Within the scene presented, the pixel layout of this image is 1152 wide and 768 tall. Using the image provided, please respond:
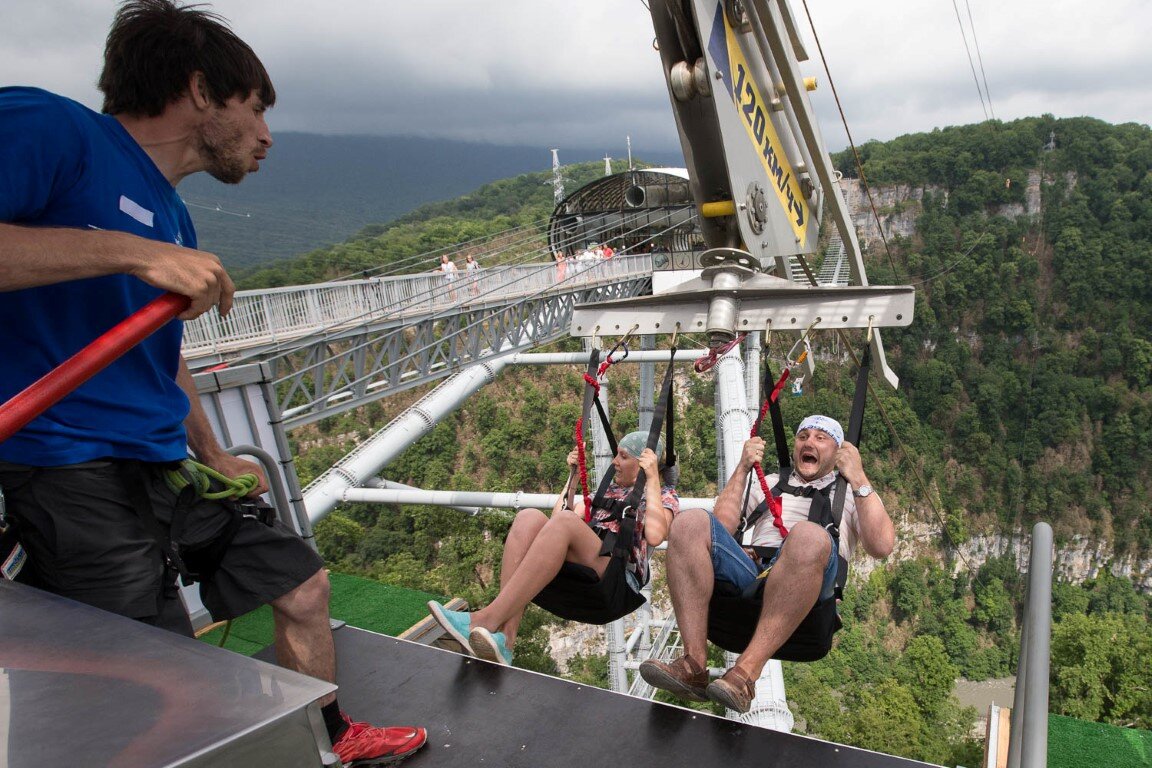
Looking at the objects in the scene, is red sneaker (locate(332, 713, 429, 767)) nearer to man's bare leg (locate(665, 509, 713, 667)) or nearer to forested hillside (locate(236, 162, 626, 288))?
man's bare leg (locate(665, 509, 713, 667))

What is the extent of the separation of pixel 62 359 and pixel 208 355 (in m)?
9.06

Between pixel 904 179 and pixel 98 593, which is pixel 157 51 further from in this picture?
pixel 904 179

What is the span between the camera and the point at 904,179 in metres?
62.6

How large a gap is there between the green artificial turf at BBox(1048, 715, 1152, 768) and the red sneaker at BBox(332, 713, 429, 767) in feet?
19.8

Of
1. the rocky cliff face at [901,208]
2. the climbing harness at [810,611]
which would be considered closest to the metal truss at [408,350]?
the climbing harness at [810,611]

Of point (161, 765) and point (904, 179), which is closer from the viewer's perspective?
point (161, 765)

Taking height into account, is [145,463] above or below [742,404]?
above

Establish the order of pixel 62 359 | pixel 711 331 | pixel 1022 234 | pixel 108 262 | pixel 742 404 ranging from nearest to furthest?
pixel 108 262, pixel 62 359, pixel 711 331, pixel 742 404, pixel 1022 234

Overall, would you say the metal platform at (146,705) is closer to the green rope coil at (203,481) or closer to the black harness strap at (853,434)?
the green rope coil at (203,481)

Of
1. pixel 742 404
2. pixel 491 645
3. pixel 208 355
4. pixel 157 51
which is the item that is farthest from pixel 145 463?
pixel 208 355

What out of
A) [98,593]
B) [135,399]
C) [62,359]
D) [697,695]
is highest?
[62,359]

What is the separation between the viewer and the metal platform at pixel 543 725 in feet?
6.11

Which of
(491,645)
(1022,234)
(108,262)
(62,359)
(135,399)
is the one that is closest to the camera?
(108,262)

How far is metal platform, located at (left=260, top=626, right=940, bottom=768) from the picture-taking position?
6.11 feet
